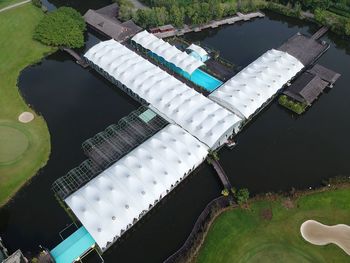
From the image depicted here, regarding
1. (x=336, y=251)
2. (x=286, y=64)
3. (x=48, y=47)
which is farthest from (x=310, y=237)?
(x=48, y=47)

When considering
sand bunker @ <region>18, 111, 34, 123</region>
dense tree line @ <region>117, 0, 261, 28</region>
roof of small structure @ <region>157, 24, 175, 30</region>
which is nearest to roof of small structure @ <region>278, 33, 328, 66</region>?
dense tree line @ <region>117, 0, 261, 28</region>

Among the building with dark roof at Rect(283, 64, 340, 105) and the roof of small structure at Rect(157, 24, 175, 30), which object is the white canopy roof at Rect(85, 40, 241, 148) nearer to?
Answer: the roof of small structure at Rect(157, 24, 175, 30)

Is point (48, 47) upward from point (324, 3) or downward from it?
downward

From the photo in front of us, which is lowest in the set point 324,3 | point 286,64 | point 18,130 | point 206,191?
point 18,130

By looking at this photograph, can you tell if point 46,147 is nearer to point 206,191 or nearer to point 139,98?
point 139,98

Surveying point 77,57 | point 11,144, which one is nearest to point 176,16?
point 77,57

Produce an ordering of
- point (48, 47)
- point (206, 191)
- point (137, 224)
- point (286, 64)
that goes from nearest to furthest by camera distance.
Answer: point (137, 224) < point (206, 191) < point (286, 64) < point (48, 47)

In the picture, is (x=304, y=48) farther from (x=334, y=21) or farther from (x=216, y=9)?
(x=216, y=9)
